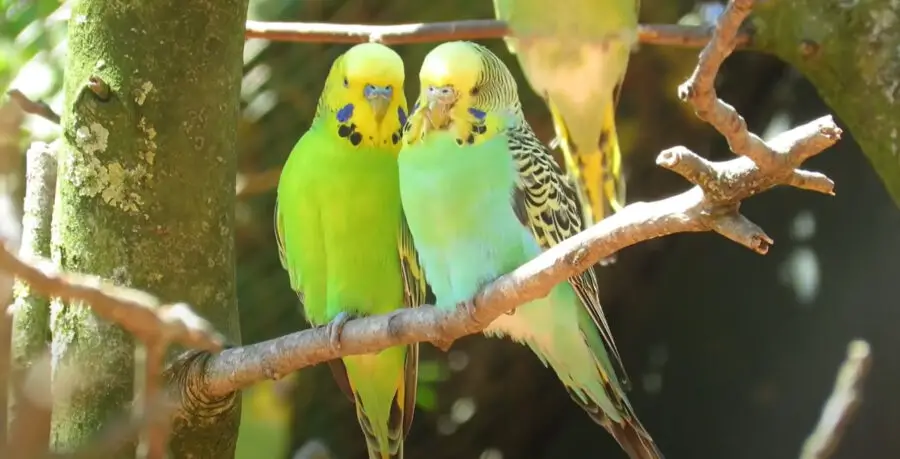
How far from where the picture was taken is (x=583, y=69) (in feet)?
5.32

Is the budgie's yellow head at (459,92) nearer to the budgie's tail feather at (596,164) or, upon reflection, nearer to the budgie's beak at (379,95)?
the budgie's beak at (379,95)

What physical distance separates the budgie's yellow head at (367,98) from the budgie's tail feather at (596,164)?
556 mm

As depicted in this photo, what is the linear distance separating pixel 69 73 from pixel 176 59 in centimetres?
15

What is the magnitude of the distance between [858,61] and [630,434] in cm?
76

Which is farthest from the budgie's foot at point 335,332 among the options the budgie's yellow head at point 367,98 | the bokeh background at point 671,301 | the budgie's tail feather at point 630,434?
the bokeh background at point 671,301

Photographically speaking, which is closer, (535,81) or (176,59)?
(176,59)

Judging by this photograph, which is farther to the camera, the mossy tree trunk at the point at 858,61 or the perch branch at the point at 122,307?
the mossy tree trunk at the point at 858,61

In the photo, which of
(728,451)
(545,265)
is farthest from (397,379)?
(728,451)

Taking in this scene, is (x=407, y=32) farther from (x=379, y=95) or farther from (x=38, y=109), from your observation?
(x=38, y=109)

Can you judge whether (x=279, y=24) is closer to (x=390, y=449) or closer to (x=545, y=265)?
(x=390, y=449)

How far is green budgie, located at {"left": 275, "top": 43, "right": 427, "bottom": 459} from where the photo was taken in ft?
3.59

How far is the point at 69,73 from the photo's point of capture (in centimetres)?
116

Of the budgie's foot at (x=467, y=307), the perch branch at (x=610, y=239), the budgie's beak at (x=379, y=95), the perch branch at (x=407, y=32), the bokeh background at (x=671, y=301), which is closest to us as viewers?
the perch branch at (x=610, y=239)

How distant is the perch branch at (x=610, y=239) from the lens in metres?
0.67
